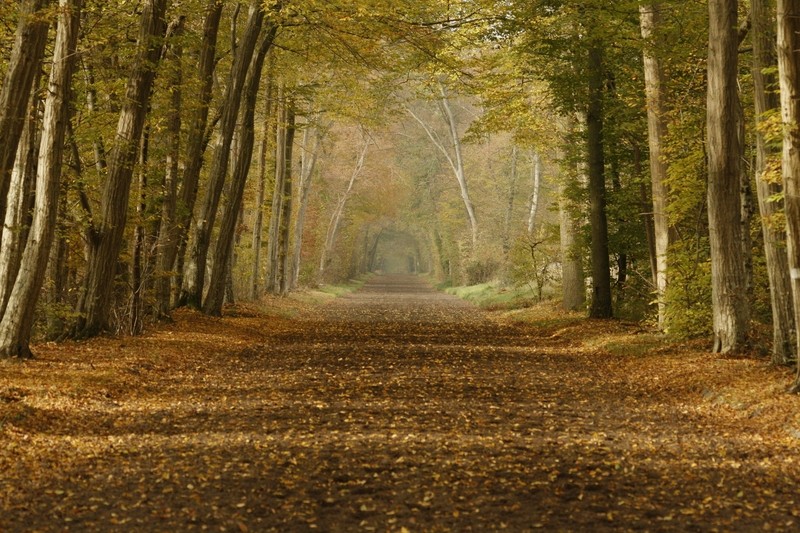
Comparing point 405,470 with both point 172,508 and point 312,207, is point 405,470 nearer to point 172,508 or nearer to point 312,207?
point 172,508

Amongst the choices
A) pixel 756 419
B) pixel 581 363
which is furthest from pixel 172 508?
pixel 581 363

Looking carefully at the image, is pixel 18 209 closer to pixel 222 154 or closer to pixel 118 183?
pixel 118 183

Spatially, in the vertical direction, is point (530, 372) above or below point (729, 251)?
below

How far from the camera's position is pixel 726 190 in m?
13.6

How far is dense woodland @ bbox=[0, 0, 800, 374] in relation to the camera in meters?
12.2

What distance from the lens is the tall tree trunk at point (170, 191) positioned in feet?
58.6

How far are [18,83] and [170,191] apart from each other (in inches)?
293

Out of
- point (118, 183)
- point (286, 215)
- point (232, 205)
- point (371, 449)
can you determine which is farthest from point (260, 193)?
point (371, 449)

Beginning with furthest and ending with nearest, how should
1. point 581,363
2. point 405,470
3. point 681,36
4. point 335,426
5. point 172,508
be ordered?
point 681,36 < point 581,363 < point 335,426 < point 405,470 < point 172,508


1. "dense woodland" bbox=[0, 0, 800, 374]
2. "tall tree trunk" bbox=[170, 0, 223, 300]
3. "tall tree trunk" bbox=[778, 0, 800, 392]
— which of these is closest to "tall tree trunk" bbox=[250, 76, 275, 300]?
"dense woodland" bbox=[0, 0, 800, 374]

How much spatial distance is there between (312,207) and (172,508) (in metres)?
40.0

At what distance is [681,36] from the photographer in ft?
52.7

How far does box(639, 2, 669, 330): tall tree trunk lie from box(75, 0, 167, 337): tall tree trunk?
27.9 ft

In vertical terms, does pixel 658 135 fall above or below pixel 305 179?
below
